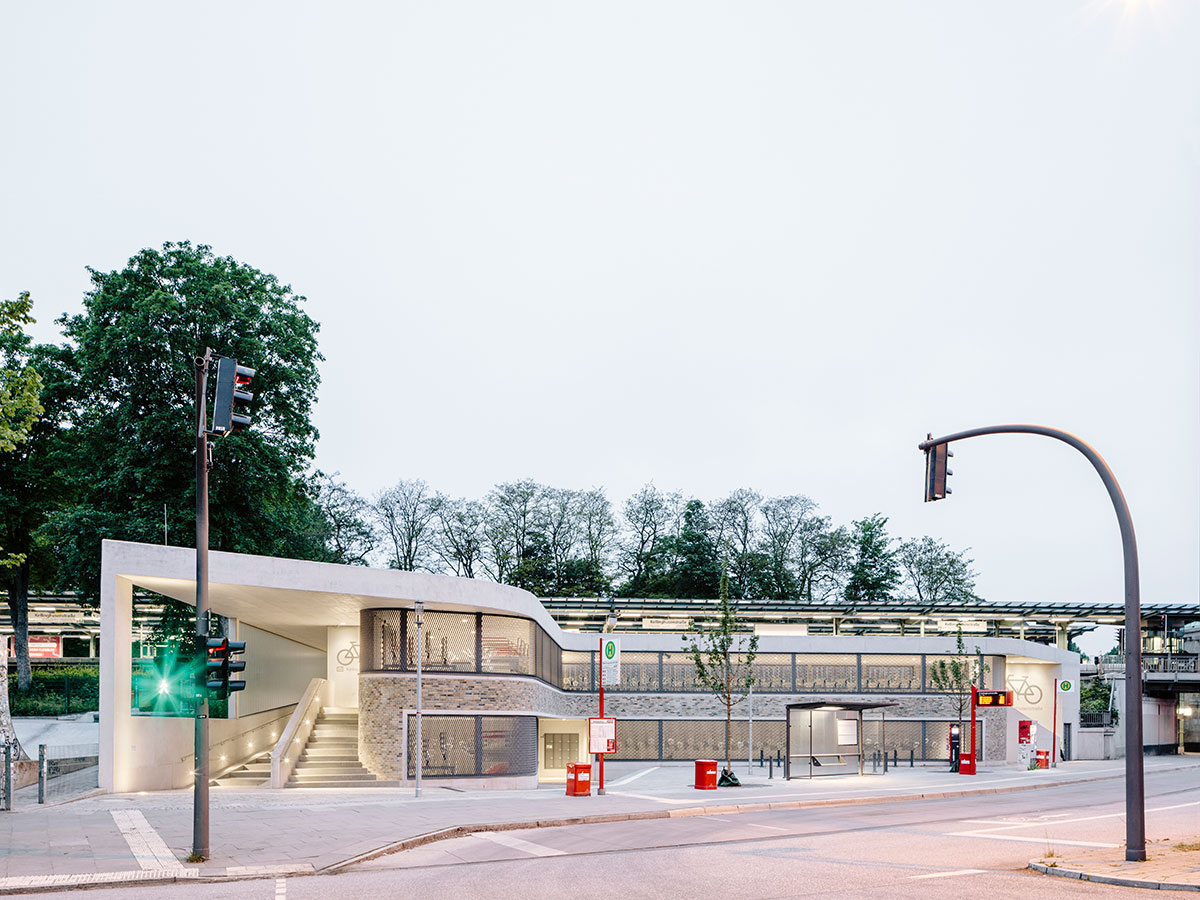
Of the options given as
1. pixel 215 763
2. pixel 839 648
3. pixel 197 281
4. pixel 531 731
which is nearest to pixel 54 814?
pixel 215 763

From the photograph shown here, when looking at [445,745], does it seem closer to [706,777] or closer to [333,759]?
[333,759]

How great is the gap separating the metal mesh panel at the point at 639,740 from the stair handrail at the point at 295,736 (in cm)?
1569

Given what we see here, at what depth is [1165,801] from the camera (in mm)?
29016

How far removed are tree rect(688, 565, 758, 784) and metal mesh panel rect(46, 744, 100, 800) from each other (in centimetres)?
1729

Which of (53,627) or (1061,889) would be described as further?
(53,627)

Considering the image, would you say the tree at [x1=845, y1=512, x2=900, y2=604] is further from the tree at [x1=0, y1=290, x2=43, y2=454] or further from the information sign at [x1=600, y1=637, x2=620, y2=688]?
the tree at [x1=0, y1=290, x2=43, y2=454]

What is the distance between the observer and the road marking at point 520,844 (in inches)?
690

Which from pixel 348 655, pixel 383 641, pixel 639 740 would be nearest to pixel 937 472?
pixel 383 641

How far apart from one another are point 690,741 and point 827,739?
868 centimetres

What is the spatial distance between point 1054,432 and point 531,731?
20.4 m

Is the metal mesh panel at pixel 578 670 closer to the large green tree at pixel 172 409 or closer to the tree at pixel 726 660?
the tree at pixel 726 660

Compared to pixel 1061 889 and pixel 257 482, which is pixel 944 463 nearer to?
pixel 1061 889

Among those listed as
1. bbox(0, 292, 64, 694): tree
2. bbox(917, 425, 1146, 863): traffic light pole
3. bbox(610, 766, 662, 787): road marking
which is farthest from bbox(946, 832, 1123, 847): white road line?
bbox(0, 292, 64, 694): tree

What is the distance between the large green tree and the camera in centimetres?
3656
